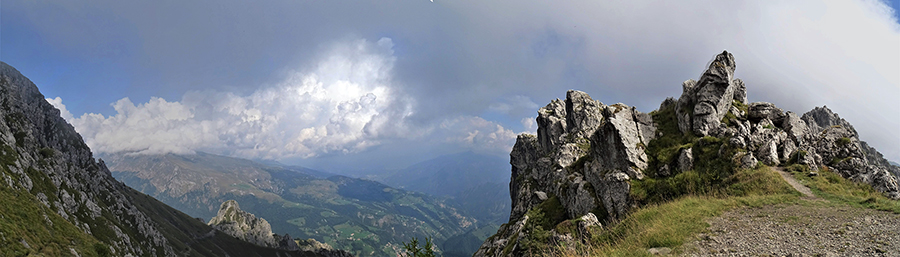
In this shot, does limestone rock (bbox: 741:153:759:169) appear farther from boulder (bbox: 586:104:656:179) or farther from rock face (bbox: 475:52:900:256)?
boulder (bbox: 586:104:656:179)

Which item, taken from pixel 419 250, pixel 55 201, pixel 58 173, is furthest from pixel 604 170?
pixel 58 173

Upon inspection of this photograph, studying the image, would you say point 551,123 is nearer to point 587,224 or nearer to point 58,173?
point 587,224

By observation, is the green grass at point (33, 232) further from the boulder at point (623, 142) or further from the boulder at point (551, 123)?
the boulder at point (551, 123)

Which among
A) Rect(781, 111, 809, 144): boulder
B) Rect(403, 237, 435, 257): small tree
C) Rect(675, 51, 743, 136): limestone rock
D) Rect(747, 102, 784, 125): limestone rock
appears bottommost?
Rect(403, 237, 435, 257): small tree

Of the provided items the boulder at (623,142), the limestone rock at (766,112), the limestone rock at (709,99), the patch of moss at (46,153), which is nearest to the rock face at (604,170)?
the boulder at (623,142)

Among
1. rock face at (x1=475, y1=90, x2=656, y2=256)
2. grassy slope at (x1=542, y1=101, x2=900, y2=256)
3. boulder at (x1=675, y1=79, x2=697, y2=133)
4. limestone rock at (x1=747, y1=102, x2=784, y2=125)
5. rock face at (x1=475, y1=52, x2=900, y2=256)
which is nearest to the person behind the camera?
grassy slope at (x1=542, y1=101, x2=900, y2=256)

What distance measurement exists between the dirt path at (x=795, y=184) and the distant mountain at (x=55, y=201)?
94531 mm

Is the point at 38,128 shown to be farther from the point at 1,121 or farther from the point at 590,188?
the point at 590,188

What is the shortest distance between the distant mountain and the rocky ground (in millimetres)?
87472

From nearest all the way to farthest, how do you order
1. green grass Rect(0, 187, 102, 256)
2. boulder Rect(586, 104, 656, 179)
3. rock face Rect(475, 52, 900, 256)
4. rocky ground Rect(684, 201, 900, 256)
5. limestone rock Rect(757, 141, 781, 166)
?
rocky ground Rect(684, 201, 900, 256)
rock face Rect(475, 52, 900, 256)
limestone rock Rect(757, 141, 781, 166)
boulder Rect(586, 104, 656, 179)
green grass Rect(0, 187, 102, 256)

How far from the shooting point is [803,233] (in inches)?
465

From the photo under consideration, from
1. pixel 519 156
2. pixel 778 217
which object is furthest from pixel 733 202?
pixel 519 156

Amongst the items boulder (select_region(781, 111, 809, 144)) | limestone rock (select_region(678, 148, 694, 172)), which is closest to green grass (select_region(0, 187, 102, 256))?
limestone rock (select_region(678, 148, 694, 172))

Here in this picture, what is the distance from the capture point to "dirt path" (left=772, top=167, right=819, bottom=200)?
59.0 ft
